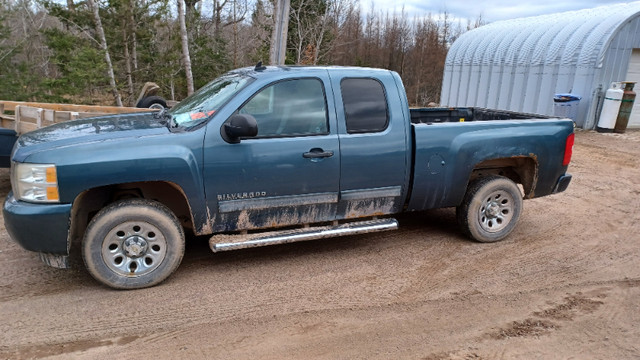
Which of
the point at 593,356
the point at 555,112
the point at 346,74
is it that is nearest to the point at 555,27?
the point at 555,112

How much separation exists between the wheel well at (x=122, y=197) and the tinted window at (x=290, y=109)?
1.03 m

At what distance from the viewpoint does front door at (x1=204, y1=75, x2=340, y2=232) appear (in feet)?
14.2

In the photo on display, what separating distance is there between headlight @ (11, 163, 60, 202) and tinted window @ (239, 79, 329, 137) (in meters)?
1.69

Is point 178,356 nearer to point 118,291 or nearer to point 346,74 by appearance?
point 118,291

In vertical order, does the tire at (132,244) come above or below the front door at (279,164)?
below

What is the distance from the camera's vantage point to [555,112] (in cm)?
1497

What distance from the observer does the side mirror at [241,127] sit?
163 inches

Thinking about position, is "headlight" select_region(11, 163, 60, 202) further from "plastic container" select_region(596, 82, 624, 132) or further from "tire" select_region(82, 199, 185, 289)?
"plastic container" select_region(596, 82, 624, 132)

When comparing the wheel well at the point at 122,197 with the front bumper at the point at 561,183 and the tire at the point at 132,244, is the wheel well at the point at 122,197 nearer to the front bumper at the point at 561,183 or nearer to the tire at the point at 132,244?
the tire at the point at 132,244

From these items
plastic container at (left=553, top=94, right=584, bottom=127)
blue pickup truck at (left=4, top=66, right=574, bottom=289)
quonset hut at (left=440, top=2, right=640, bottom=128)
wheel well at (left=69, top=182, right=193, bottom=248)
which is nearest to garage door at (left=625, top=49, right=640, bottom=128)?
quonset hut at (left=440, top=2, right=640, bottom=128)

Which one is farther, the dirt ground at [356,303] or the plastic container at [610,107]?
the plastic container at [610,107]

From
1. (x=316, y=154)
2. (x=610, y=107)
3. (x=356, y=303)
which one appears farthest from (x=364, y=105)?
(x=610, y=107)

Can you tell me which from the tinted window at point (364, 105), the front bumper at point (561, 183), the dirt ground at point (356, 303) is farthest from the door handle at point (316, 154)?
the front bumper at point (561, 183)

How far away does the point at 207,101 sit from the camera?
15.7 feet
